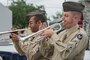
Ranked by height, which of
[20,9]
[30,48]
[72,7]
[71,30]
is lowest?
[20,9]

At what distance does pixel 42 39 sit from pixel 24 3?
181 feet

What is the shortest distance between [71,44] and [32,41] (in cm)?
102

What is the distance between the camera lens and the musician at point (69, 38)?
4.29m

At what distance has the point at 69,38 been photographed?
4.43 metres

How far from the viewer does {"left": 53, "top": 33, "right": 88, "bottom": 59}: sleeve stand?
4.28m

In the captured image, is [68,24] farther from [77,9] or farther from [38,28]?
[38,28]

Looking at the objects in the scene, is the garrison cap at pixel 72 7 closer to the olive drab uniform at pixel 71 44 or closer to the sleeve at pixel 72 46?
the olive drab uniform at pixel 71 44

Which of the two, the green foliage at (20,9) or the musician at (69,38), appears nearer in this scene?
the musician at (69,38)

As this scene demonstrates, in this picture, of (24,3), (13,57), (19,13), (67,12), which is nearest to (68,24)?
(67,12)

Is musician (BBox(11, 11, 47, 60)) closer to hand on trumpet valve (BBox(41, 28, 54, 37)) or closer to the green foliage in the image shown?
hand on trumpet valve (BBox(41, 28, 54, 37))

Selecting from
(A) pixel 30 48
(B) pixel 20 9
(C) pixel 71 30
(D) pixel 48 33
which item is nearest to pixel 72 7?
(C) pixel 71 30

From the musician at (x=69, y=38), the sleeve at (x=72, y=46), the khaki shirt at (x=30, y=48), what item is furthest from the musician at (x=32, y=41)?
the sleeve at (x=72, y=46)

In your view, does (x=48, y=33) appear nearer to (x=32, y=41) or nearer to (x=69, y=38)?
(x=69, y=38)

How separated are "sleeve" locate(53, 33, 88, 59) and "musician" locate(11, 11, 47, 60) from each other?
706mm
